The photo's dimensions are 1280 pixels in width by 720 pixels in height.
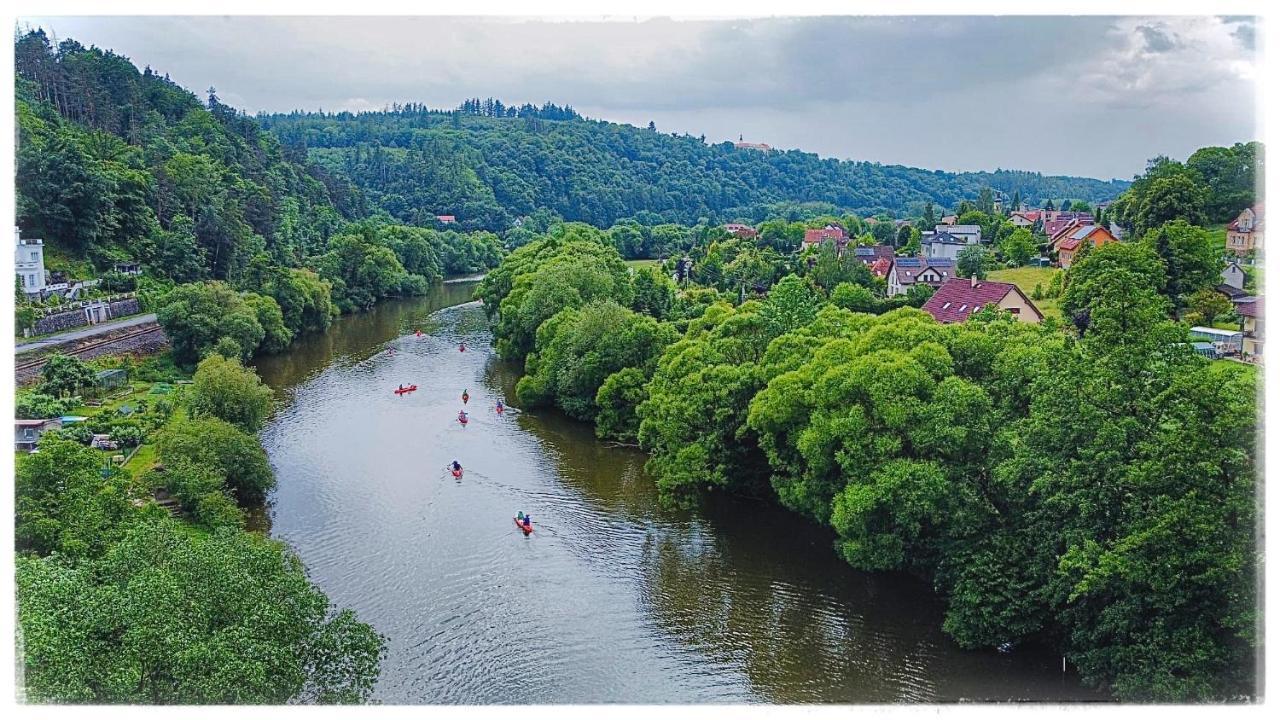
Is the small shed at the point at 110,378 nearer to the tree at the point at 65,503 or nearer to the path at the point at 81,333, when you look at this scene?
the path at the point at 81,333

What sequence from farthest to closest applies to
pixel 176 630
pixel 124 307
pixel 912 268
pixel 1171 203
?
pixel 912 268 < pixel 124 307 < pixel 1171 203 < pixel 176 630

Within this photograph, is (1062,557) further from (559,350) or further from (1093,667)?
(559,350)

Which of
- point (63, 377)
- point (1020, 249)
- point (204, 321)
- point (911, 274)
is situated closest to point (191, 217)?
point (204, 321)

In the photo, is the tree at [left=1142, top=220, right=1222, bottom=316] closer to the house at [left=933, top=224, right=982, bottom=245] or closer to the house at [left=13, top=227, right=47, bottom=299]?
the house at [left=933, top=224, right=982, bottom=245]

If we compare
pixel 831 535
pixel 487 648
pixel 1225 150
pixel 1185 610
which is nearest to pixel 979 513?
pixel 1185 610

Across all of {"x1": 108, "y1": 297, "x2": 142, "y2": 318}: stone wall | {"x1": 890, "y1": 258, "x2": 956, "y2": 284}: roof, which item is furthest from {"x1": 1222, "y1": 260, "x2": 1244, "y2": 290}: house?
{"x1": 108, "y1": 297, "x2": 142, "y2": 318}: stone wall

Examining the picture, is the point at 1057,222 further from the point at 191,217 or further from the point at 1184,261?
the point at 191,217

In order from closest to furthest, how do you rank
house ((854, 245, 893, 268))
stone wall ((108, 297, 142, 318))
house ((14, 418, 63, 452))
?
1. house ((14, 418, 63, 452))
2. stone wall ((108, 297, 142, 318))
3. house ((854, 245, 893, 268))

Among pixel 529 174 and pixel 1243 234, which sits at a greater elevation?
pixel 529 174
